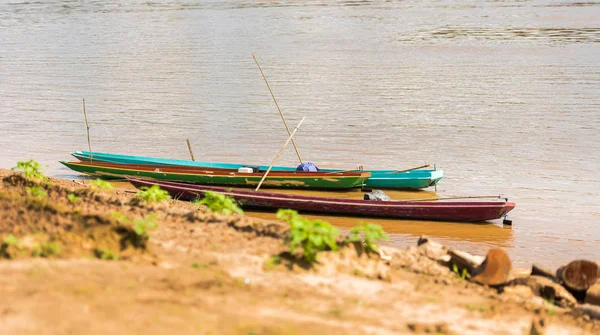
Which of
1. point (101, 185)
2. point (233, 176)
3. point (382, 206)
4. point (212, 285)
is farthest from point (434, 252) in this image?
point (233, 176)

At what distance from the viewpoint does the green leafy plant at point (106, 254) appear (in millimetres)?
6570

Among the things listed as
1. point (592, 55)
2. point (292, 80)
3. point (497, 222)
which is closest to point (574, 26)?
point (592, 55)

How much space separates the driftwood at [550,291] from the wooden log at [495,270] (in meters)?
0.18

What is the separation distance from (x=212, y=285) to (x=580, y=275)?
3.68 meters

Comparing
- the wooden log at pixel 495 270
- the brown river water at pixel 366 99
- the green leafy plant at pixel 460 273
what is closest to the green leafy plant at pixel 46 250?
the green leafy plant at pixel 460 273

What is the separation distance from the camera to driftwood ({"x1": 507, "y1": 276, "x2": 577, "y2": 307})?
7.49 m

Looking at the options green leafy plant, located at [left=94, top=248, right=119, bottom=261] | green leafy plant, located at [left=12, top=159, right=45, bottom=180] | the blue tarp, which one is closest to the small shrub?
green leafy plant, located at [left=94, top=248, right=119, bottom=261]

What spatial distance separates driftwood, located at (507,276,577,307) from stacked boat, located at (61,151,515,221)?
531 cm

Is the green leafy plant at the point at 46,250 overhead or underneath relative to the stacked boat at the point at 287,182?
overhead

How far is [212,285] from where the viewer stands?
245 inches

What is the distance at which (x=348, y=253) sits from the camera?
7.30m

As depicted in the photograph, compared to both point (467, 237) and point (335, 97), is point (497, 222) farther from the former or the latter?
point (335, 97)

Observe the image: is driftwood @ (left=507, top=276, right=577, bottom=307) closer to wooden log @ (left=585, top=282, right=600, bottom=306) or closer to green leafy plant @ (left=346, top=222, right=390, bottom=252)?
wooden log @ (left=585, top=282, right=600, bottom=306)

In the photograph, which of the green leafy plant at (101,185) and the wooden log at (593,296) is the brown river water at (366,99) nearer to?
the wooden log at (593,296)
